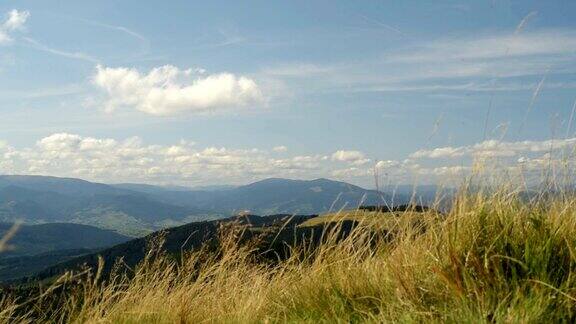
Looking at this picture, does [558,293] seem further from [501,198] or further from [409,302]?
[501,198]

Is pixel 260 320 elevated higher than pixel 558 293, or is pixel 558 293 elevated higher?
pixel 558 293

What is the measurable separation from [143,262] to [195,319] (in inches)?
125

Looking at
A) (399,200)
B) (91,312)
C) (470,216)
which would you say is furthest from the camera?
(399,200)

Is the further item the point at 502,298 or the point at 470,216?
the point at 470,216

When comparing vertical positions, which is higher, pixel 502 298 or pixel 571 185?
pixel 571 185

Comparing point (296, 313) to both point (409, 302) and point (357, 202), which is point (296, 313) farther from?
point (357, 202)

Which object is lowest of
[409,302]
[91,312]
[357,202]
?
[91,312]

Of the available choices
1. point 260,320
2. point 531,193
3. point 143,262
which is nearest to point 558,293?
point 531,193

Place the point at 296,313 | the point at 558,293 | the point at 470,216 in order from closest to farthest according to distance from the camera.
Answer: the point at 558,293
the point at 470,216
the point at 296,313

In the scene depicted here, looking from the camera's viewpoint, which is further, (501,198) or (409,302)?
(501,198)

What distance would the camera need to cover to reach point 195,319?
213 inches

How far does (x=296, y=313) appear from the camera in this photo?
476 cm

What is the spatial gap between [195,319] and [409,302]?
2384mm

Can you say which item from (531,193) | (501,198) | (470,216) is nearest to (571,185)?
(531,193)
